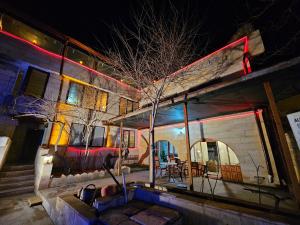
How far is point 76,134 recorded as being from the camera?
10734mm

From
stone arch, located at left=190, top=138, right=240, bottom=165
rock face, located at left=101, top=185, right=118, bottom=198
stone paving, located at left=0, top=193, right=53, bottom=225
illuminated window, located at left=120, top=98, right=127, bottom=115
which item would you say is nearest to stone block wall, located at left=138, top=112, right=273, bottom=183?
stone arch, located at left=190, top=138, right=240, bottom=165

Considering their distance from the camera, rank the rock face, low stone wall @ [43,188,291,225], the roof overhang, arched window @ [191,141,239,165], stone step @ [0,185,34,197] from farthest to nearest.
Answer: arched window @ [191,141,239,165] → stone step @ [0,185,34,197] → the rock face → the roof overhang → low stone wall @ [43,188,291,225]

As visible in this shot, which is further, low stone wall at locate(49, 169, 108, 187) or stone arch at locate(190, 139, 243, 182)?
stone arch at locate(190, 139, 243, 182)

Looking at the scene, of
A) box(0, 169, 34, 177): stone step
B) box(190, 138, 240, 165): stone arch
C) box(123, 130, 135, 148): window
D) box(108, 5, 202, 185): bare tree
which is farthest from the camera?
box(123, 130, 135, 148): window

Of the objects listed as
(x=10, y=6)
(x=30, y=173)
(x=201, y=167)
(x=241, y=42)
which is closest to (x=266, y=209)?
(x=201, y=167)

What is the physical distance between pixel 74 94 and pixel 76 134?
10.7 ft

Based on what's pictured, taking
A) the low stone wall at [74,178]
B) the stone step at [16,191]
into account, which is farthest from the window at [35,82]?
the low stone wall at [74,178]

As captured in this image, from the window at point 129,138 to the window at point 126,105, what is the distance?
2154 mm

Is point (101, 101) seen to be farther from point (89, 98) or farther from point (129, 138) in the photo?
point (129, 138)

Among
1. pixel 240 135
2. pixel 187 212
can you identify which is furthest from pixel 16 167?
pixel 240 135

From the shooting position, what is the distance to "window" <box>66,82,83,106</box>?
35.6 ft

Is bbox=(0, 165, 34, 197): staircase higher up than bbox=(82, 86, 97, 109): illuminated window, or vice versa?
bbox=(82, 86, 97, 109): illuminated window

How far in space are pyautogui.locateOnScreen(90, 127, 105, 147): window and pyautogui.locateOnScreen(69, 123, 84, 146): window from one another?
37.1 inches

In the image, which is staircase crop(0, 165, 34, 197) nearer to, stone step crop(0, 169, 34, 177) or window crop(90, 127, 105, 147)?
stone step crop(0, 169, 34, 177)
